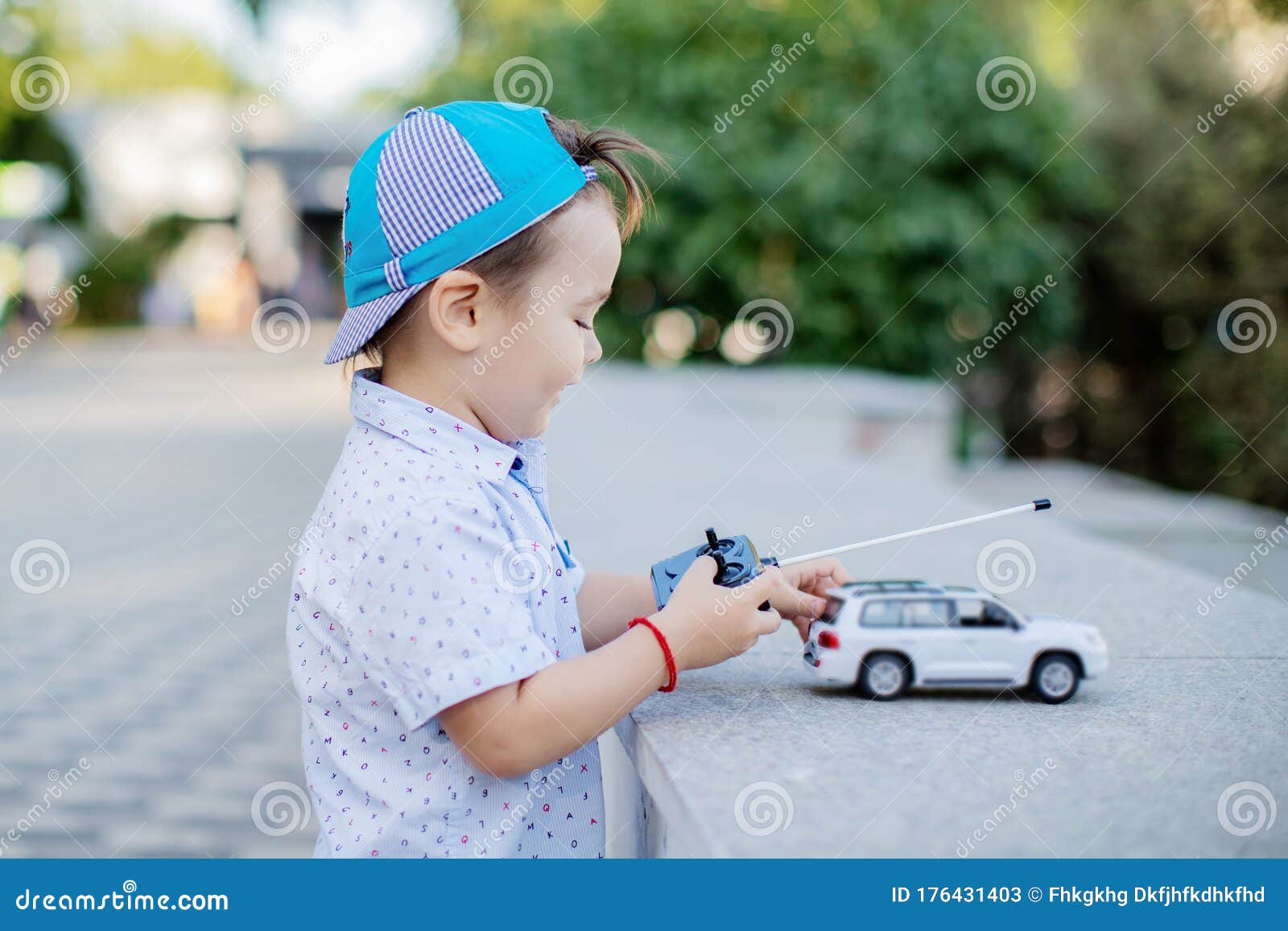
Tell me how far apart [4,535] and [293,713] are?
3.53 metres

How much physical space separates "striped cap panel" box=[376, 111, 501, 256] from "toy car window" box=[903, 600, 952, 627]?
2.87ft

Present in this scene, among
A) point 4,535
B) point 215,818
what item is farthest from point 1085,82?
point 215,818

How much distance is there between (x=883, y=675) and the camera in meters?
1.75

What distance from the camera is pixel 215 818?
11.7ft

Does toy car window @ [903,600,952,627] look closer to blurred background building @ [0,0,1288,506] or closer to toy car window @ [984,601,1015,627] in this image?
toy car window @ [984,601,1015,627]

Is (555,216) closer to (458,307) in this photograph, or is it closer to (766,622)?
(458,307)

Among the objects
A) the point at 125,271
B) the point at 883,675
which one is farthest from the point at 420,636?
the point at 125,271

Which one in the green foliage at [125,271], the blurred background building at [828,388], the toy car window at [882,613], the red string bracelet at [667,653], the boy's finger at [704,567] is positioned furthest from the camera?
the green foliage at [125,271]

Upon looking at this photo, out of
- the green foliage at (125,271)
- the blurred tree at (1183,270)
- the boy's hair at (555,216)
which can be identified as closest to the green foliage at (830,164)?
the blurred tree at (1183,270)

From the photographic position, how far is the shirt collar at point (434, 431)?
1.57 metres

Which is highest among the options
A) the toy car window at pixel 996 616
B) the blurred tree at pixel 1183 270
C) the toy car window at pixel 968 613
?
the blurred tree at pixel 1183 270

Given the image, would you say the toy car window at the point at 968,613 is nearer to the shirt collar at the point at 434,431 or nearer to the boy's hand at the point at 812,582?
the boy's hand at the point at 812,582

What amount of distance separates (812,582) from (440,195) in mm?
900

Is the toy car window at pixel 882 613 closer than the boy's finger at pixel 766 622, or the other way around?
the boy's finger at pixel 766 622
